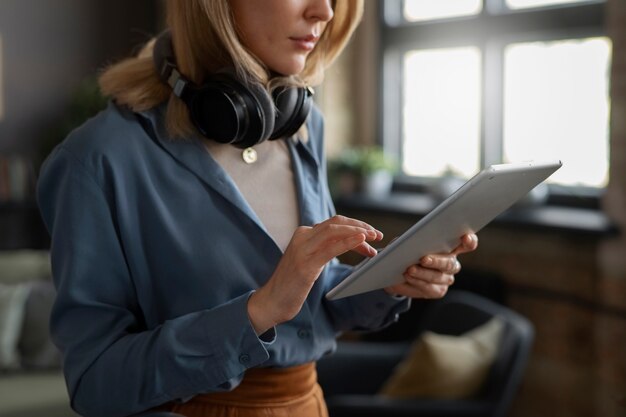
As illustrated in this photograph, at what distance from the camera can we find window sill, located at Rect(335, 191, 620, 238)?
11.1ft

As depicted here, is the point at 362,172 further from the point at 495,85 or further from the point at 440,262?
the point at 440,262

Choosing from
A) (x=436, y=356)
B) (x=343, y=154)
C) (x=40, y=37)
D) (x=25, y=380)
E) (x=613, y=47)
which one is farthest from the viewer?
(x=40, y=37)

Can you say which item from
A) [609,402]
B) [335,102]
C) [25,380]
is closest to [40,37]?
[335,102]

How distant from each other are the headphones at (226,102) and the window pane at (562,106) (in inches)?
98.3

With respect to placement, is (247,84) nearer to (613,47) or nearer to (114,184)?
(114,184)

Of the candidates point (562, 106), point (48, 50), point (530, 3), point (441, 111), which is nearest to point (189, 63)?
point (562, 106)

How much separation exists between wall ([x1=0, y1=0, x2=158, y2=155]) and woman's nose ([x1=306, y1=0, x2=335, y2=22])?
4.23 meters

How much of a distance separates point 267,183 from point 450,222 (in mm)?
337

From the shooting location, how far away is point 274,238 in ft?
4.43

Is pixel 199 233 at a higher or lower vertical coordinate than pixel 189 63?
lower

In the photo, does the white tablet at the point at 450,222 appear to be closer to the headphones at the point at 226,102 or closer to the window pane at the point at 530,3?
the headphones at the point at 226,102

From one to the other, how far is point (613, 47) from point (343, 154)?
1.70m

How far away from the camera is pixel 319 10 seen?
1.29 meters

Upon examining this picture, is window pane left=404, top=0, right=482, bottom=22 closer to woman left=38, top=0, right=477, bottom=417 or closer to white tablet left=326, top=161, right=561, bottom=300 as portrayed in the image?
woman left=38, top=0, right=477, bottom=417
